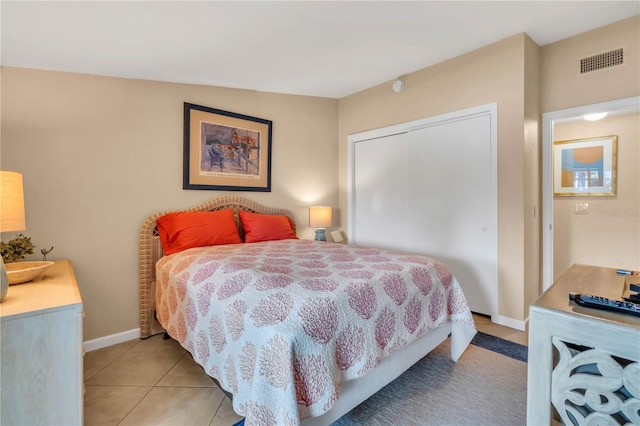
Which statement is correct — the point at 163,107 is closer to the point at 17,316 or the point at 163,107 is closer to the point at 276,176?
the point at 276,176

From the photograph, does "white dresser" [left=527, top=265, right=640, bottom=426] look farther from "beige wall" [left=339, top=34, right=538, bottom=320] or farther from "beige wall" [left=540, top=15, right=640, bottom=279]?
"beige wall" [left=540, top=15, right=640, bottom=279]

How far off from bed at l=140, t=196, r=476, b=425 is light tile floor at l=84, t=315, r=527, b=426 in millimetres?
272

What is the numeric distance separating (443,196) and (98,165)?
323 centimetres

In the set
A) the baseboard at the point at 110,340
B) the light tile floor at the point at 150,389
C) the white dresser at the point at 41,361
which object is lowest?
the light tile floor at the point at 150,389

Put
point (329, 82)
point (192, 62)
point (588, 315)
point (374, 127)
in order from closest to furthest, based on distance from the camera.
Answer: point (588, 315), point (192, 62), point (329, 82), point (374, 127)

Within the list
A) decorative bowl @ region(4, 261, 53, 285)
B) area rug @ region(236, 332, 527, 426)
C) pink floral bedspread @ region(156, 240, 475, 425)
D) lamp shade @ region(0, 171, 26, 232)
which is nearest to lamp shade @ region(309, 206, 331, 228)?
pink floral bedspread @ region(156, 240, 475, 425)

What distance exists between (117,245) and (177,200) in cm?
62

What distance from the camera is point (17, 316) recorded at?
3.65 ft

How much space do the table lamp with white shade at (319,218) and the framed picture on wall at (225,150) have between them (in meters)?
0.64

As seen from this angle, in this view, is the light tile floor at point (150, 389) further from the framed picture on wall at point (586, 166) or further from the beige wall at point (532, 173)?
the framed picture on wall at point (586, 166)

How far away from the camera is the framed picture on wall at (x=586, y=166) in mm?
3301

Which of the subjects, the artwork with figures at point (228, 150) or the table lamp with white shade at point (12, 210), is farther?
the artwork with figures at point (228, 150)

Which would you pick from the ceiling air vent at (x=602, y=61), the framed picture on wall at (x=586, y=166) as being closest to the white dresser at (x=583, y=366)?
the ceiling air vent at (x=602, y=61)

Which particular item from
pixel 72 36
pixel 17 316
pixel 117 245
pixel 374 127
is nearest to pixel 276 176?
pixel 374 127
